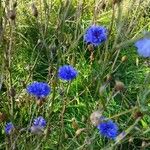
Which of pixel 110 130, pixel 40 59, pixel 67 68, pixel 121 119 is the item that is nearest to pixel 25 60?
pixel 40 59

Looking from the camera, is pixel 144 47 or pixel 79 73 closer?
pixel 144 47

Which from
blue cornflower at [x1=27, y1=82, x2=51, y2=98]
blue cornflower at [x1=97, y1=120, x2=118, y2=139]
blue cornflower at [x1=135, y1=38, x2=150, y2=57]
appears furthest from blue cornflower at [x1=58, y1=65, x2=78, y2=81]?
blue cornflower at [x1=135, y1=38, x2=150, y2=57]

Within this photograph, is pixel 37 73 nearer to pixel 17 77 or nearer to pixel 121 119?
pixel 17 77

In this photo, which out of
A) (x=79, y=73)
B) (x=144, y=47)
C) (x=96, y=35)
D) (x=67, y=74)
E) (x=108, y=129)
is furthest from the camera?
(x=79, y=73)

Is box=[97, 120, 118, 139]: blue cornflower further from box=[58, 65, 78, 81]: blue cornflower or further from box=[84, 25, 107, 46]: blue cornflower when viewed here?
box=[84, 25, 107, 46]: blue cornflower

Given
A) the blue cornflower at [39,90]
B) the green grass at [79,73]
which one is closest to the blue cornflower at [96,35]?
the green grass at [79,73]

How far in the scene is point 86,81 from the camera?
2844 mm

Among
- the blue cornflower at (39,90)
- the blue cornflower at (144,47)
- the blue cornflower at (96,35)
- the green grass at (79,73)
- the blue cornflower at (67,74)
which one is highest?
the blue cornflower at (144,47)

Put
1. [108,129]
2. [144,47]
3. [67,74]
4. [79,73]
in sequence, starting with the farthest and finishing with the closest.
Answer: [79,73], [67,74], [108,129], [144,47]

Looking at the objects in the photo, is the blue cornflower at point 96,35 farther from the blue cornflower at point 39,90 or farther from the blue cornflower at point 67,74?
the blue cornflower at point 39,90

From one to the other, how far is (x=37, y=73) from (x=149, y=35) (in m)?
2.11

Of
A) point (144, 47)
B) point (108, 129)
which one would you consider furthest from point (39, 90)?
point (144, 47)

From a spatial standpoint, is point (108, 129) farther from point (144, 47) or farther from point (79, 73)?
point (79, 73)

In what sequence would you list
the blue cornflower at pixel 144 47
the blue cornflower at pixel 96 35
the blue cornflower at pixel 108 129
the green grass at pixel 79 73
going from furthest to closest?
the green grass at pixel 79 73, the blue cornflower at pixel 96 35, the blue cornflower at pixel 108 129, the blue cornflower at pixel 144 47
